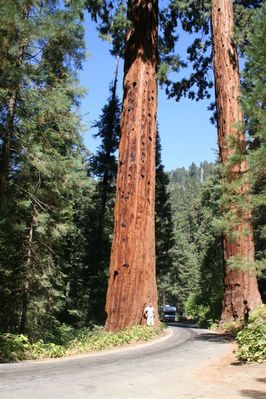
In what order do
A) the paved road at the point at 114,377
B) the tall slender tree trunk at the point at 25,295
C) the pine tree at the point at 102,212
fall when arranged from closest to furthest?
the paved road at the point at 114,377 < the tall slender tree trunk at the point at 25,295 < the pine tree at the point at 102,212

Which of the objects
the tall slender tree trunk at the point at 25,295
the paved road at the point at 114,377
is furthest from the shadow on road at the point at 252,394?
the tall slender tree trunk at the point at 25,295

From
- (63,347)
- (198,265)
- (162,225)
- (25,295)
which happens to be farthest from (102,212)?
(198,265)

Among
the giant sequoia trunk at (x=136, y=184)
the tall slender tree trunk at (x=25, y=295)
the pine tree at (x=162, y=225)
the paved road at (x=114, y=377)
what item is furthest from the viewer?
the pine tree at (x=162, y=225)

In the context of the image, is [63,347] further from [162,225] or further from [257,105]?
[162,225]

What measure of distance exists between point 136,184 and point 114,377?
7.17 metres

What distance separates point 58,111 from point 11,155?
76.9 inches

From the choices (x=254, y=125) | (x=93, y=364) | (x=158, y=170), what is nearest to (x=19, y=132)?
(x=254, y=125)

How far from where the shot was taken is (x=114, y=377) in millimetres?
5613

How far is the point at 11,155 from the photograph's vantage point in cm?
1320

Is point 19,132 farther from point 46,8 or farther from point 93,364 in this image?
point 93,364

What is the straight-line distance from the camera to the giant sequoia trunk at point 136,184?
11.6 metres

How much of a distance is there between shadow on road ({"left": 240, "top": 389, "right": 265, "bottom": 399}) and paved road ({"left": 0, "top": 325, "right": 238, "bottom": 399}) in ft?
1.76

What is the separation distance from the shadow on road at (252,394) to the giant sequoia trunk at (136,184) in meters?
6.48

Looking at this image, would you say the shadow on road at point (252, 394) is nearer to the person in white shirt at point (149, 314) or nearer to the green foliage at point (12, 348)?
the green foliage at point (12, 348)
